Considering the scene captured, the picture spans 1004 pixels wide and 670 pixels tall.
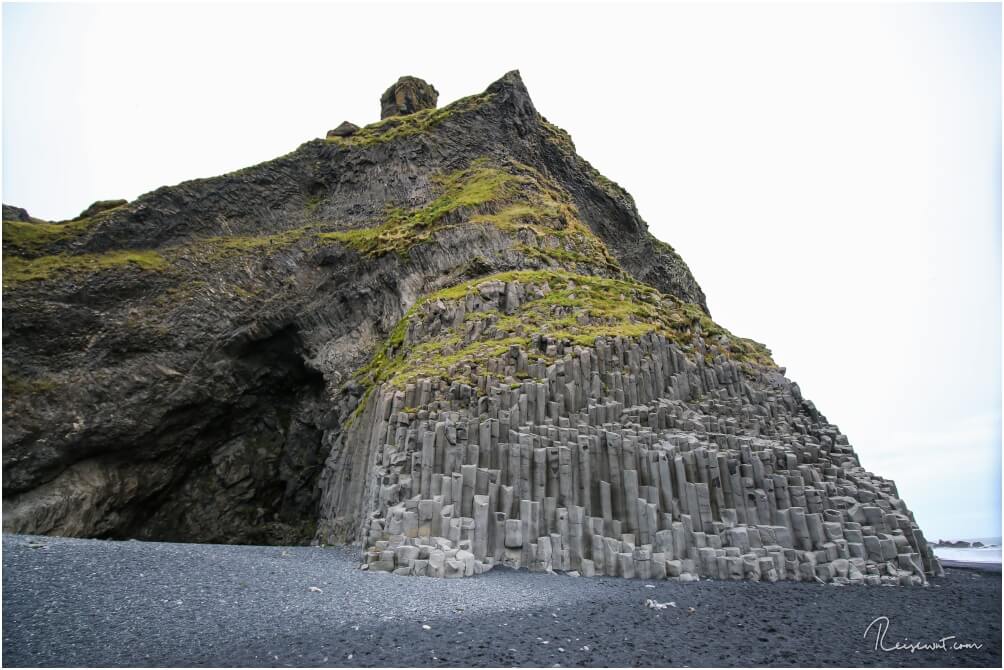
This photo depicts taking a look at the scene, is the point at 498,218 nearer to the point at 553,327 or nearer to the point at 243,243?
the point at 553,327

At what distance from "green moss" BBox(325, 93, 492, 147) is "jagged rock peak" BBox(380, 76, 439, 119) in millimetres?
7138

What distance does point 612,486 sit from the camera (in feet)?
43.0

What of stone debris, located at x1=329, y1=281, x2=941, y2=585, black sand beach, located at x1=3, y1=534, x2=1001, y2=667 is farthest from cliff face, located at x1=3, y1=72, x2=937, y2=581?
black sand beach, located at x1=3, y1=534, x2=1001, y2=667

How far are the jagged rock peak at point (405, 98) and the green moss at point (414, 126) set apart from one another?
714 centimetres

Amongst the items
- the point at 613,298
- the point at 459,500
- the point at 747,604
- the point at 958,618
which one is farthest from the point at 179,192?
the point at 958,618

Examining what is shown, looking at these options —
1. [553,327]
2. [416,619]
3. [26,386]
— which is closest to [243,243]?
[26,386]

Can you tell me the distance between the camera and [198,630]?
6.20 meters

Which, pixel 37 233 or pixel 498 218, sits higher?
pixel 498 218

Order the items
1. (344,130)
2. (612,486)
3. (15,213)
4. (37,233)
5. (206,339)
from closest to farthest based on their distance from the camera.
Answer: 1. (612,486)
2. (206,339)
3. (37,233)
4. (15,213)
5. (344,130)

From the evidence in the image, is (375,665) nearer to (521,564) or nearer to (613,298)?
(521,564)

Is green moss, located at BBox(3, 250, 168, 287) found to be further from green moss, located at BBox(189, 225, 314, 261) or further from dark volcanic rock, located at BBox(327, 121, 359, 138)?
dark volcanic rock, located at BBox(327, 121, 359, 138)

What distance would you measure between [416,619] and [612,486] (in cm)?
686

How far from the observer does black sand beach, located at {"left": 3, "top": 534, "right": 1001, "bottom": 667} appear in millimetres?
5852

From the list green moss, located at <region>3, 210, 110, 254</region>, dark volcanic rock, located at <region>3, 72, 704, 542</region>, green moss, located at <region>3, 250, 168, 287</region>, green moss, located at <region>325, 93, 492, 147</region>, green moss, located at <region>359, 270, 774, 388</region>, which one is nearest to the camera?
green moss, located at <region>359, 270, 774, 388</region>
